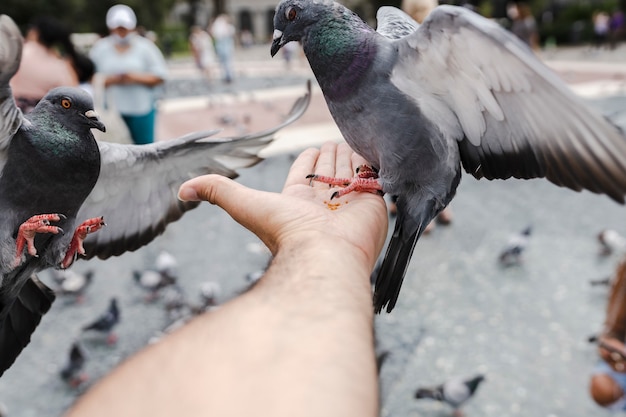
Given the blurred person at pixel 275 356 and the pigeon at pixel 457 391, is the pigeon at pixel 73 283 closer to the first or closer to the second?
the pigeon at pixel 457 391

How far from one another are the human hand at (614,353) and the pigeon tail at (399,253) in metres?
2.08

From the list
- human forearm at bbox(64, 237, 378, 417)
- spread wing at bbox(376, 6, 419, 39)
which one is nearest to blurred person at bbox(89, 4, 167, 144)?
spread wing at bbox(376, 6, 419, 39)

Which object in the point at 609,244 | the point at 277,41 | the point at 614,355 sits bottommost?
the point at 609,244

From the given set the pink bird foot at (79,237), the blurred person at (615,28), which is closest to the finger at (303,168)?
the pink bird foot at (79,237)

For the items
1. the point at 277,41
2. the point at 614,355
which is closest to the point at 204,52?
the point at 614,355

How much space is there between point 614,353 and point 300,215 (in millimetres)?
2406

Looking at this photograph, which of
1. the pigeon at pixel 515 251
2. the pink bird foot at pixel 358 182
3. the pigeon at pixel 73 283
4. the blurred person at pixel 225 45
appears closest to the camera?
the pink bird foot at pixel 358 182

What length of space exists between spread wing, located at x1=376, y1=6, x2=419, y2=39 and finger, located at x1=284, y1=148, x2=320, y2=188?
551 millimetres

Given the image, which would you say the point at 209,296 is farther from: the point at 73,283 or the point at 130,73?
the point at 130,73

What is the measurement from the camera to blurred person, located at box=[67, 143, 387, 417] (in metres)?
0.82

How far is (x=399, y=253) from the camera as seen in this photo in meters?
1.59

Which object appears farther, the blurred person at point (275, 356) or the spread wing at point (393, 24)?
the spread wing at point (393, 24)

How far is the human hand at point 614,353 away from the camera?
296 centimetres

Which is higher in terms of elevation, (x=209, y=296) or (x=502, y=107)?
(x=502, y=107)
